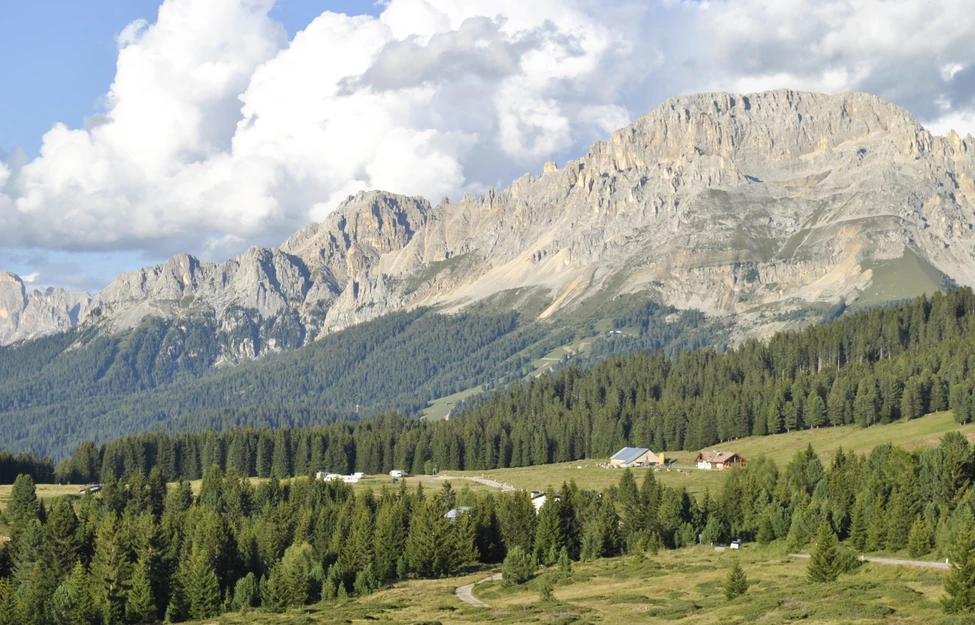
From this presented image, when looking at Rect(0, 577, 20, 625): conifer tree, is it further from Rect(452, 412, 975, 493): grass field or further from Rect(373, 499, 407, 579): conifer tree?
Rect(452, 412, 975, 493): grass field

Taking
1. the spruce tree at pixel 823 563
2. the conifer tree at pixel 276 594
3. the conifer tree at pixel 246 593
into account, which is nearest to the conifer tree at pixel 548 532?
the conifer tree at pixel 276 594

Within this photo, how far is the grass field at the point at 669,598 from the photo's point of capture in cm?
6956

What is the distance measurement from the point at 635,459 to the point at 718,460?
17.6 m

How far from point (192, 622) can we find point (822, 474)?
8063 centimetres

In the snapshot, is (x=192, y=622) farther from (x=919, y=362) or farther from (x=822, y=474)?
(x=919, y=362)

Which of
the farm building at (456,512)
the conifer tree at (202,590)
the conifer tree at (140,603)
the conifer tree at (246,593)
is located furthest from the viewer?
the farm building at (456,512)

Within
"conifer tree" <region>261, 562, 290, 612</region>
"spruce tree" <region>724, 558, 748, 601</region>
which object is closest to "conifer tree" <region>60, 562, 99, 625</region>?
"conifer tree" <region>261, 562, 290, 612</region>

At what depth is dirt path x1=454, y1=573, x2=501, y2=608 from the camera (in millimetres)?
93225

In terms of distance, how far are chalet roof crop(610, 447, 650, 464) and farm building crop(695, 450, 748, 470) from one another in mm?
12810

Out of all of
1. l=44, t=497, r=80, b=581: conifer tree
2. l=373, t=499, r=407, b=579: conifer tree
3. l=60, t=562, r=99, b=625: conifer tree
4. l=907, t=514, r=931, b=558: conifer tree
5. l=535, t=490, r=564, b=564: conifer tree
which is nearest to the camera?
l=907, t=514, r=931, b=558: conifer tree

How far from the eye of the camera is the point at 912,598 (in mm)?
70625

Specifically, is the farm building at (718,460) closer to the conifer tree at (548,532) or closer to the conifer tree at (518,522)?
the conifer tree at (518,522)

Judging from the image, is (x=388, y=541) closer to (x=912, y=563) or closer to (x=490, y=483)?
(x=912, y=563)

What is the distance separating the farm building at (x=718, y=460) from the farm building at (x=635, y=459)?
9089 millimetres
